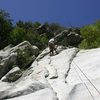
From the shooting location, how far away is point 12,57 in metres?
35.5

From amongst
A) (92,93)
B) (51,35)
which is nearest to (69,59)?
(92,93)

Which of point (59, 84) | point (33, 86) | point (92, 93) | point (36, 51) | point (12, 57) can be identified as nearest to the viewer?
point (92, 93)

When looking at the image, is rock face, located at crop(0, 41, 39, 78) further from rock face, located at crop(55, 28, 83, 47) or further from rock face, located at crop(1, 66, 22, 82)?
rock face, located at crop(55, 28, 83, 47)

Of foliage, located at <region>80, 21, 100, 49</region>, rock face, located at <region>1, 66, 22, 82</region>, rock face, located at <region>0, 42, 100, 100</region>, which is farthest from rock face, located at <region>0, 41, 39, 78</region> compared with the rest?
foliage, located at <region>80, 21, 100, 49</region>

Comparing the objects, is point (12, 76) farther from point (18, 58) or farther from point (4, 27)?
point (4, 27)

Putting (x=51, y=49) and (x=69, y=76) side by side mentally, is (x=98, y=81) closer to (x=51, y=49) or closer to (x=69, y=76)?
(x=69, y=76)

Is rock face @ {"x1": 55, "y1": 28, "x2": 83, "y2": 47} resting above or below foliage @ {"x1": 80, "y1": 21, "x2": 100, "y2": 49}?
below

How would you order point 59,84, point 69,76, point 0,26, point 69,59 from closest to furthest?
1. point 59,84
2. point 69,76
3. point 69,59
4. point 0,26

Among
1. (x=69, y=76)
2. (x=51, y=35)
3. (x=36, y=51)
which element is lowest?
(x=51, y=35)

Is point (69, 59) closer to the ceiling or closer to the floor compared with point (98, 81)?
closer to the floor

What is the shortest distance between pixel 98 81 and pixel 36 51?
23787mm

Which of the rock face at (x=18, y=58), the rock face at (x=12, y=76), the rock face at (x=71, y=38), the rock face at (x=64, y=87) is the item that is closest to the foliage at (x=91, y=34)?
the rock face at (x=71, y=38)

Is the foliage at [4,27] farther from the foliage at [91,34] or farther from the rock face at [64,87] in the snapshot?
the rock face at [64,87]

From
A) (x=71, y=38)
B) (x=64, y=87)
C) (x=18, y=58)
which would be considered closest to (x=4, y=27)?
(x=71, y=38)
